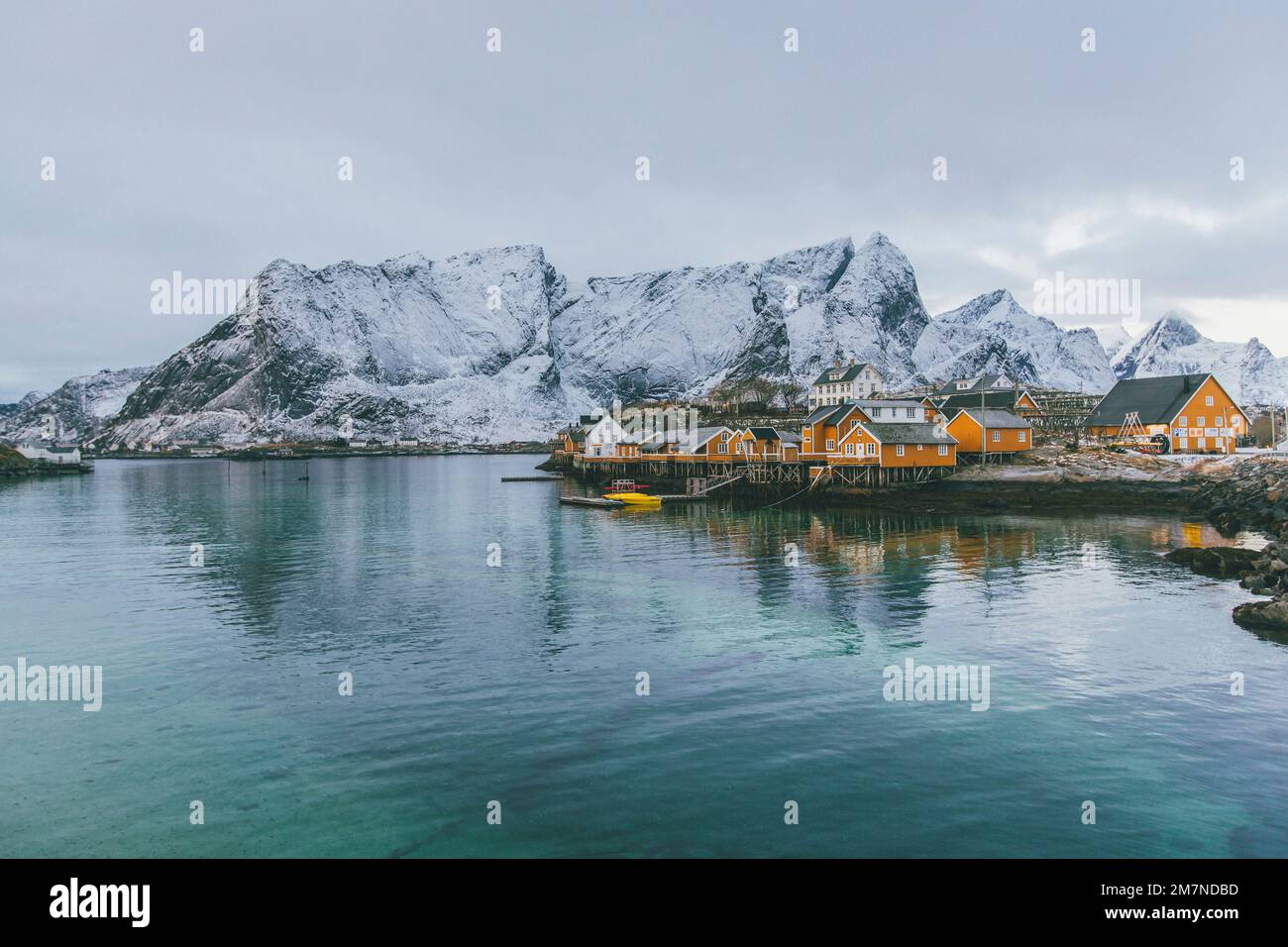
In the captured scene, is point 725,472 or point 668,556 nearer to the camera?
point 668,556

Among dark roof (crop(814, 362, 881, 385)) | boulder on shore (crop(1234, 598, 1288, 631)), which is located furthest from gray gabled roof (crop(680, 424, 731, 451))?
boulder on shore (crop(1234, 598, 1288, 631))

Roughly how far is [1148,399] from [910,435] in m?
29.9

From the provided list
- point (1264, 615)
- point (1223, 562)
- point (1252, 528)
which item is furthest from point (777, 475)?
point (1264, 615)

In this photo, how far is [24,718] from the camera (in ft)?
67.4

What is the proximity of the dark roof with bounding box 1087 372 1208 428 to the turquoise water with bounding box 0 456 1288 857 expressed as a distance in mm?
50596

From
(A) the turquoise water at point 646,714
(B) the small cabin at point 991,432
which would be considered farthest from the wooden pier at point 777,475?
(A) the turquoise water at point 646,714
